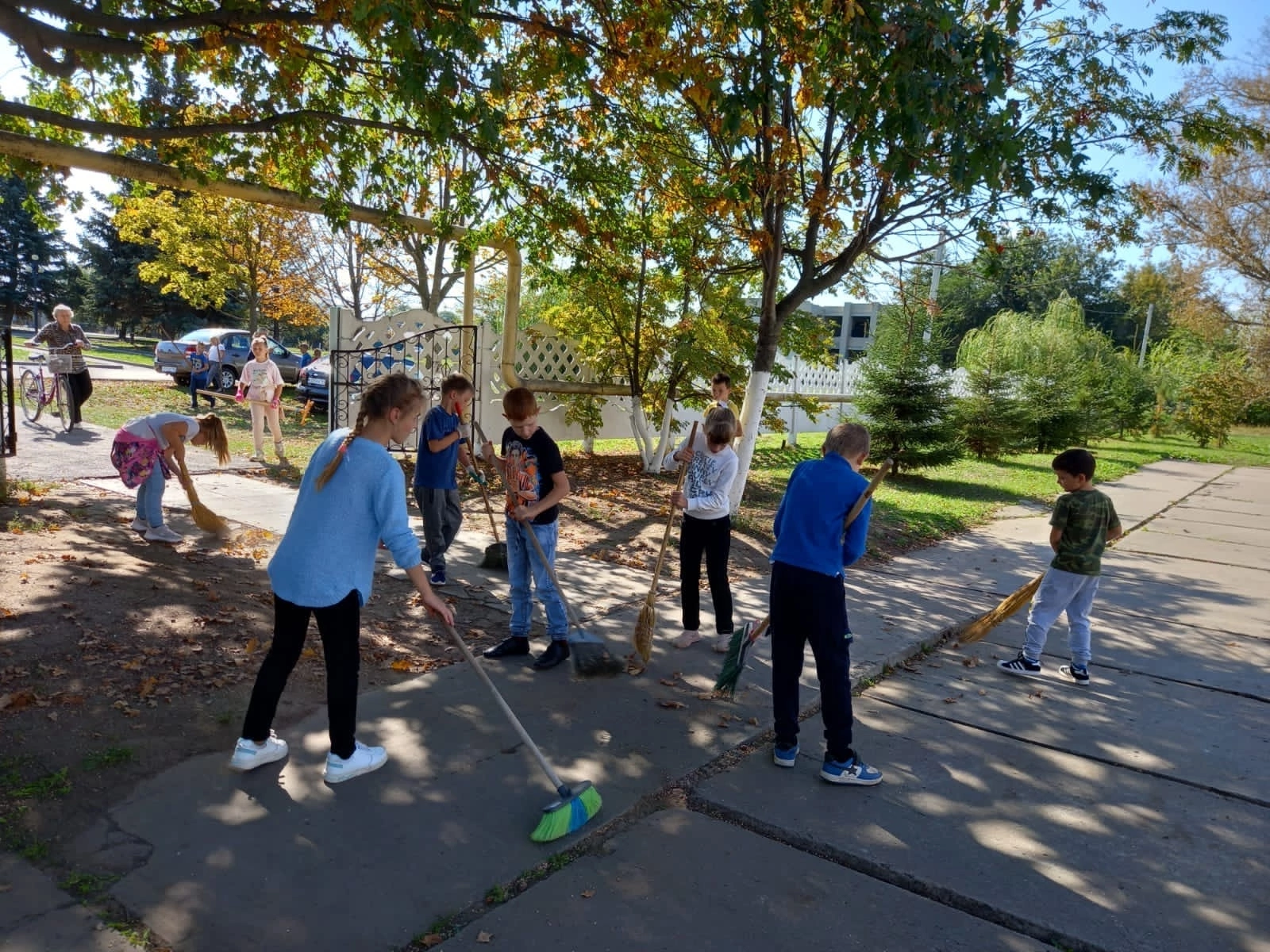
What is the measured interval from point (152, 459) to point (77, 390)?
7.44 meters

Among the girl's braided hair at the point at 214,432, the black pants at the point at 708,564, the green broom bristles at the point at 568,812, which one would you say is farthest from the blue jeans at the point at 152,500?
the green broom bristles at the point at 568,812

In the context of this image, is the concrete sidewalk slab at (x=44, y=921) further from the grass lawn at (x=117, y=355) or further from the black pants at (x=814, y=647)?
the grass lawn at (x=117, y=355)

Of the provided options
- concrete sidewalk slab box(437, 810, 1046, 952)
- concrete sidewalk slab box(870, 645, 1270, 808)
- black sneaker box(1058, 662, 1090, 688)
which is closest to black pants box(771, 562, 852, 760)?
concrete sidewalk slab box(437, 810, 1046, 952)

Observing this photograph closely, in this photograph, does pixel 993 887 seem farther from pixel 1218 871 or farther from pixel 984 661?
pixel 984 661

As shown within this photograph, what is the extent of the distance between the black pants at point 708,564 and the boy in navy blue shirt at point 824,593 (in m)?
1.48

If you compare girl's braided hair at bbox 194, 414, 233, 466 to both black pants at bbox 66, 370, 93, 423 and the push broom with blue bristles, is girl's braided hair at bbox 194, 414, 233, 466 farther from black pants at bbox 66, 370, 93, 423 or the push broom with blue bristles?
black pants at bbox 66, 370, 93, 423

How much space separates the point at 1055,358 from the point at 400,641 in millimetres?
20367

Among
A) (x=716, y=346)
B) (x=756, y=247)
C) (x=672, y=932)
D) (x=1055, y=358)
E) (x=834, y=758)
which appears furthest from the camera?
(x=1055, y=358)

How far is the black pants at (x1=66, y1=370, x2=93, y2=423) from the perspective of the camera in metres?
12.5

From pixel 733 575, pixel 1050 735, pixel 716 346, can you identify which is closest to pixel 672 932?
Result: pixel 1050 735

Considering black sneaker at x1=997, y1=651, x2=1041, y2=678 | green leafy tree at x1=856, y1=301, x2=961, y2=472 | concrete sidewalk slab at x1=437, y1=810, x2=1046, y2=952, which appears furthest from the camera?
green leafy tree at x1=856, y1=301, x2=961, y2=472

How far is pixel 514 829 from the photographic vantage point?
332 centimetres

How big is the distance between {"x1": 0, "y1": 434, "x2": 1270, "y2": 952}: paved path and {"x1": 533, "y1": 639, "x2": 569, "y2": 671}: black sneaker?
7 cm

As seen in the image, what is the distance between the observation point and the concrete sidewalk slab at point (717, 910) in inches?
108
